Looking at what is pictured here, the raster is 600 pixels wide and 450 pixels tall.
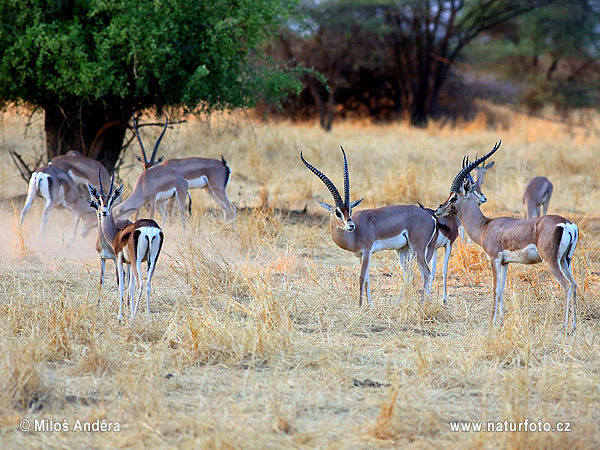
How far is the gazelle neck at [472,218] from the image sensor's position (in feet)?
17.9

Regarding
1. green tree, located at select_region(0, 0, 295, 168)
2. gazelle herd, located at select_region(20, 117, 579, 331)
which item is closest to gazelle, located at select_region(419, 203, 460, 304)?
gazelle herd, located at select_region(20, 117, 579, 331)

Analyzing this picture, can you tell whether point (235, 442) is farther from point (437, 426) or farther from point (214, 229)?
point (214, 229)

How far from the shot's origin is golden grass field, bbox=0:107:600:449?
131 inches

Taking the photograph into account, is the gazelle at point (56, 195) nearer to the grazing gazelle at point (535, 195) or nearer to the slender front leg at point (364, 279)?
the slender front leg at point (364, 279)

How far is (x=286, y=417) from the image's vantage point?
341cm

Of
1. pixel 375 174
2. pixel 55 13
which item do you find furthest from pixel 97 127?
pixel 375 174

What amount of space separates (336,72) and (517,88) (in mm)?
12774

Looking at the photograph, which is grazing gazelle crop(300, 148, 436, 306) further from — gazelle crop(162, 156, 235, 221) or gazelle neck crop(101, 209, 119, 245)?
gazelle crop(162, 156, 235, 221)

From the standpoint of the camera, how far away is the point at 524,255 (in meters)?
5.06

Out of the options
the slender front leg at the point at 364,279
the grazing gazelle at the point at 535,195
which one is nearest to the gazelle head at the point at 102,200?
the slender front leg at the point at 364,279

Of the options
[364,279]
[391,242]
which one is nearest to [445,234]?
[391,242]

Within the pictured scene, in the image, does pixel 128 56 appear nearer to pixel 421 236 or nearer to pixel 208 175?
pixel 208 175

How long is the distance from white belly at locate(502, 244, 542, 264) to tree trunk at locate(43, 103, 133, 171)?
5.68 meters

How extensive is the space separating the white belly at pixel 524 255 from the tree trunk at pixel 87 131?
5676 millimetres
